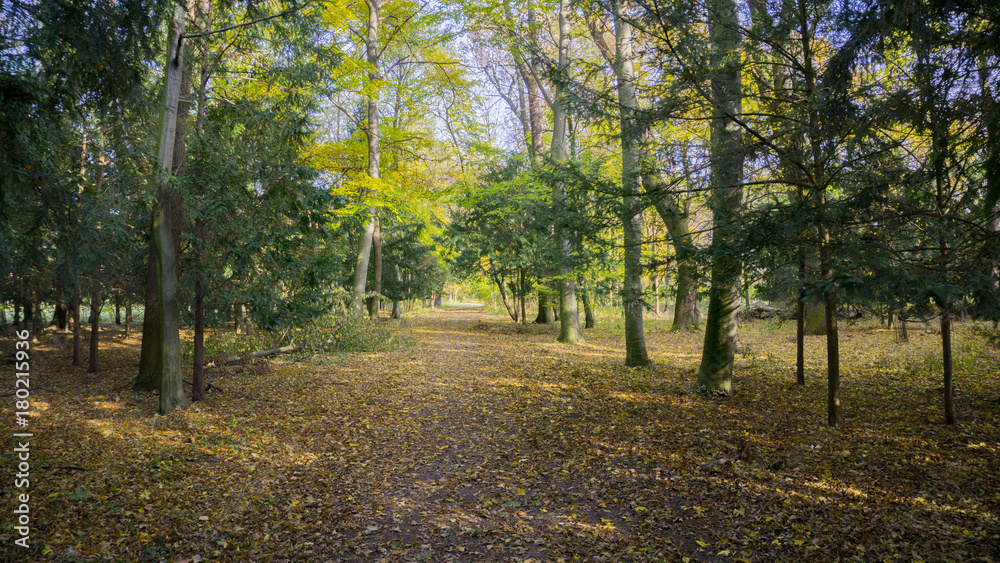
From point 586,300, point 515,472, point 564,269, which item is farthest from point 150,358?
point 586,300

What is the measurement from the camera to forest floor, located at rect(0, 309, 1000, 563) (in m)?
4.06

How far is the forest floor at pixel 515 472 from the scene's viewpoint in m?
4.06

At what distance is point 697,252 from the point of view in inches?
248

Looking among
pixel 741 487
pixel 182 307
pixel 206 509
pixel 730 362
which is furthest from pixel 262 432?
pixel 730 362

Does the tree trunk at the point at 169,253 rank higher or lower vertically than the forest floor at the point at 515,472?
higher

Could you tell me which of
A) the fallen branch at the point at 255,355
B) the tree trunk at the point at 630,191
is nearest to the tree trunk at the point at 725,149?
the tree trunk at the point at 630,191

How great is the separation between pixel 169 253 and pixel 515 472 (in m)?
5.89

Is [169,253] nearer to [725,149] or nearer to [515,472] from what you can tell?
[515,472]

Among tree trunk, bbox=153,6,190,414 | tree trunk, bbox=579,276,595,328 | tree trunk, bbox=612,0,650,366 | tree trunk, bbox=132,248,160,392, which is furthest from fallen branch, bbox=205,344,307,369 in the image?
tree trunk, bbox=579,276,595,328

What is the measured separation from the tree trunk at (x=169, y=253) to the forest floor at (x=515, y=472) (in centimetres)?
49

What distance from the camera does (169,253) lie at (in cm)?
738

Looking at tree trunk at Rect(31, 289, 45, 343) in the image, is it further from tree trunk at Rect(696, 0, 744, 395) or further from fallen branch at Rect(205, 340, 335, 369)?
tree trunk at Rect(696, 0, 744, 395)

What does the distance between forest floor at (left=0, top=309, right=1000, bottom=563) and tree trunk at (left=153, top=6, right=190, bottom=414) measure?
49cm

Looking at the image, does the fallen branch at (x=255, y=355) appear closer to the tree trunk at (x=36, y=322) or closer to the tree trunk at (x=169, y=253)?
the tree trunk at (x=169, y=253)
